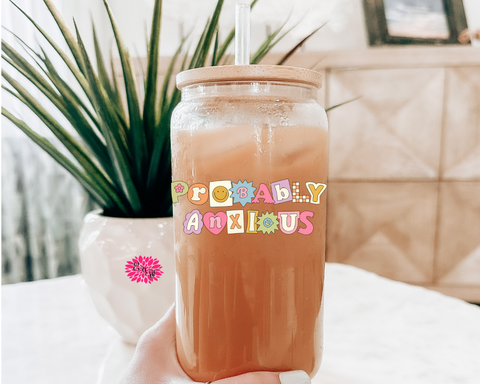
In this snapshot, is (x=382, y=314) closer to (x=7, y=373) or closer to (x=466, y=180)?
(x=7, y=373)

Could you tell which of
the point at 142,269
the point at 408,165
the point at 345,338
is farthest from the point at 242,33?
the point at 408,165

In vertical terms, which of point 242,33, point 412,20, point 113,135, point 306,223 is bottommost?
point 306,223

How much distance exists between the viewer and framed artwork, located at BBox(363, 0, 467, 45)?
1.64 meters

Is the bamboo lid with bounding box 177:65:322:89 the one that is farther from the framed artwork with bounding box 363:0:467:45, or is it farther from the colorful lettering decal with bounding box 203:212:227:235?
the framed artwork with bounding box 363:0:467:45

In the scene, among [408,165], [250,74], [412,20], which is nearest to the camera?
[250,74]

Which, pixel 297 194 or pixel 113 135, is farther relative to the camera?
pixel 113 135

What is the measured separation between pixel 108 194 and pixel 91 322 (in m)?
0.28

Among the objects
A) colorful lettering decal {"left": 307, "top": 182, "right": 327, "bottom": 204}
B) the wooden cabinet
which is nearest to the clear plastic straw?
colorful lettering decal {"left": 307, "top": 182, "right": 327, "bottom": 204}

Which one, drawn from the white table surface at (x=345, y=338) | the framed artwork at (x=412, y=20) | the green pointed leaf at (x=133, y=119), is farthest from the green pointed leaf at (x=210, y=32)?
the framed artwork at (x=412, y=20)

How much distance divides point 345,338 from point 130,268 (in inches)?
15.3

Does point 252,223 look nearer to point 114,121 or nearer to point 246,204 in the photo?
point 246,204

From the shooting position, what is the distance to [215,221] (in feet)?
1.24

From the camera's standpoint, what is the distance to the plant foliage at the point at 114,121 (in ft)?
1.78

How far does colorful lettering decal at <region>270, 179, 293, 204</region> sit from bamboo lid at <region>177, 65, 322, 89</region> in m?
0.11
